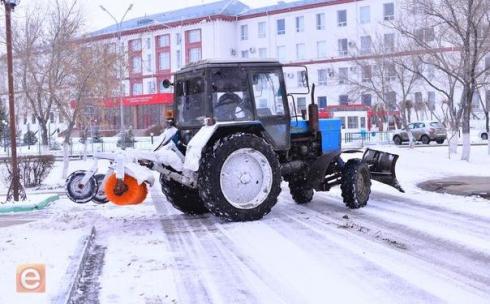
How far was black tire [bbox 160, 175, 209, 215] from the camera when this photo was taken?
1114cm

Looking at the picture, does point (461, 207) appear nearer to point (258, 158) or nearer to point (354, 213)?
point (354, 213)

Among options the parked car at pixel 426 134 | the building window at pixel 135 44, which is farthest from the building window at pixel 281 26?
the parked car at pixel 426 134

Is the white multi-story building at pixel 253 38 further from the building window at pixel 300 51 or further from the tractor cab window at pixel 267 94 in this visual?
the tractor cab window at pixel 267 94

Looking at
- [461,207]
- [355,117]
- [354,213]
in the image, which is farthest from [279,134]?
[355,117]

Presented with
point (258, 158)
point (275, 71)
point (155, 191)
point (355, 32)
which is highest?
point (355, 32)

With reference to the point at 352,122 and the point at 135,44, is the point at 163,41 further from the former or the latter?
the point at 352,122

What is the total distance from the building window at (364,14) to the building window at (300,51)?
751 centimetres

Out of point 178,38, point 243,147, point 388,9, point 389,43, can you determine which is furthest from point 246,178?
point 178,38

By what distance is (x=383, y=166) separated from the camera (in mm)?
12312

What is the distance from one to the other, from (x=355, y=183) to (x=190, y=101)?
323 centimetres

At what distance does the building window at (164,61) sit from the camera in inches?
2889

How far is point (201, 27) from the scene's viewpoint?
227 ft

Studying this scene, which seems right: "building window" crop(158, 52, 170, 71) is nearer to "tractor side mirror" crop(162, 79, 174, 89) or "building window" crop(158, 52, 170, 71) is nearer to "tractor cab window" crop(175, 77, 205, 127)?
"tractor side mirror" crop(162, 79, 174, 89)

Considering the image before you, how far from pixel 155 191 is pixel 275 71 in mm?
6711
